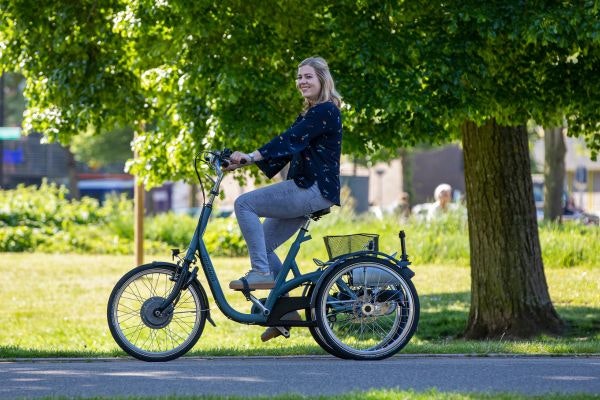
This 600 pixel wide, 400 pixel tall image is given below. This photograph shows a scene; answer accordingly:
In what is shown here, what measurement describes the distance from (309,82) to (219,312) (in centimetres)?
1040

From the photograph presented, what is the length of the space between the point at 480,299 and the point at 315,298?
239 inches

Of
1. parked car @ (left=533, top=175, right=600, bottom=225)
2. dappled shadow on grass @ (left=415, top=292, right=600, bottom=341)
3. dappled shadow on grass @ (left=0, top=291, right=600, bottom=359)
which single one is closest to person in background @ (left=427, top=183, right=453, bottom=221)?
parked car @ (left=533, top=175, right=600, bottom=225)

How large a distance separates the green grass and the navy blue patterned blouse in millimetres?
1349

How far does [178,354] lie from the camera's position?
24.3 feet

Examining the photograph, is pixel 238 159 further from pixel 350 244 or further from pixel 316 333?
pixel 316 333

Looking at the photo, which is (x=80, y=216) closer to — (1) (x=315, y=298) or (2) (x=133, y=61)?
(2) (x=133, y=61)

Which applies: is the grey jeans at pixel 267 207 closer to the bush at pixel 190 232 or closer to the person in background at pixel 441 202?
the bush at pixel 190 232

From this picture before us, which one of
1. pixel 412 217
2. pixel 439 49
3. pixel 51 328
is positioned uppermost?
pixel 439 49

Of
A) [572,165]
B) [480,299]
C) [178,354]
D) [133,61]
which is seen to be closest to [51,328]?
[133,61]

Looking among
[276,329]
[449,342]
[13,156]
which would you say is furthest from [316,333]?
[13,156]

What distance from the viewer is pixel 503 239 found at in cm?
1268

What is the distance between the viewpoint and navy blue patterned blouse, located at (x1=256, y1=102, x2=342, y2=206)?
722cm

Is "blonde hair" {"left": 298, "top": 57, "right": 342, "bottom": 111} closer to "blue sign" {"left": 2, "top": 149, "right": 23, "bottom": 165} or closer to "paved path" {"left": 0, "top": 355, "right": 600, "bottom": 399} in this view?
"paved path" {"left": 0, "top": 355, "right": 600, "bottom": 399}

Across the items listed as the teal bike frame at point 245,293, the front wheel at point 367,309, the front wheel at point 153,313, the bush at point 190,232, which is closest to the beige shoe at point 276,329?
the teal bike frame at point 245,293
